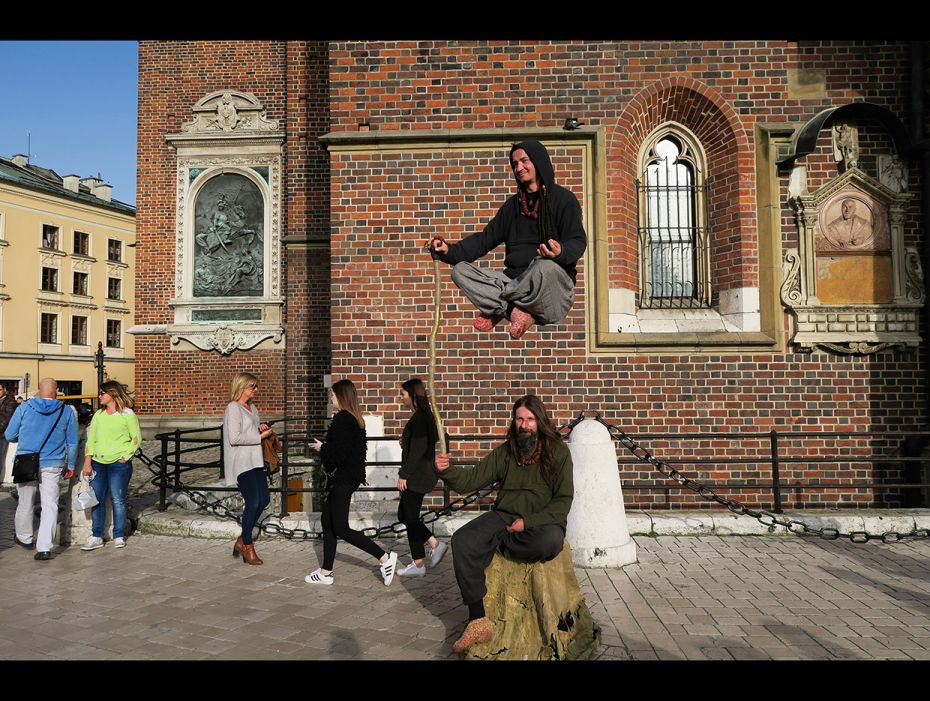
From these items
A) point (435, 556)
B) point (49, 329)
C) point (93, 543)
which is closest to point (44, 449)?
point (93, 543)

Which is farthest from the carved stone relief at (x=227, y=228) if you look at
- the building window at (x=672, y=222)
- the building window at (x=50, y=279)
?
the building window at (x=50, y=279)

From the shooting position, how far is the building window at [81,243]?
1570 inches

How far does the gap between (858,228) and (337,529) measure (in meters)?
7.97

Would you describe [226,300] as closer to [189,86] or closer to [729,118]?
[189,86]

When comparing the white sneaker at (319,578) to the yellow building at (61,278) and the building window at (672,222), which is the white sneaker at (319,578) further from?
the yellow building at (61,278)

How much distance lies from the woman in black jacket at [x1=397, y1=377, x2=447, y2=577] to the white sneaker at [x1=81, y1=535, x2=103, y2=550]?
380cm

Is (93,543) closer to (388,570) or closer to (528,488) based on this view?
(388,570)

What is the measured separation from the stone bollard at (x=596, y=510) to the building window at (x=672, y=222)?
3.69 m

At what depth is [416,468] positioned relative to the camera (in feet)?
20.1

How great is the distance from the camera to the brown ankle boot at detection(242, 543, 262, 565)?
6.50m

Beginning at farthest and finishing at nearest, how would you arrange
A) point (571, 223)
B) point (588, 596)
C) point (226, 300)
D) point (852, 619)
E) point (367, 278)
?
point (226, 300) → point (367, 278) → point (588, 596) → point (852, 619) → point (571, 223)
